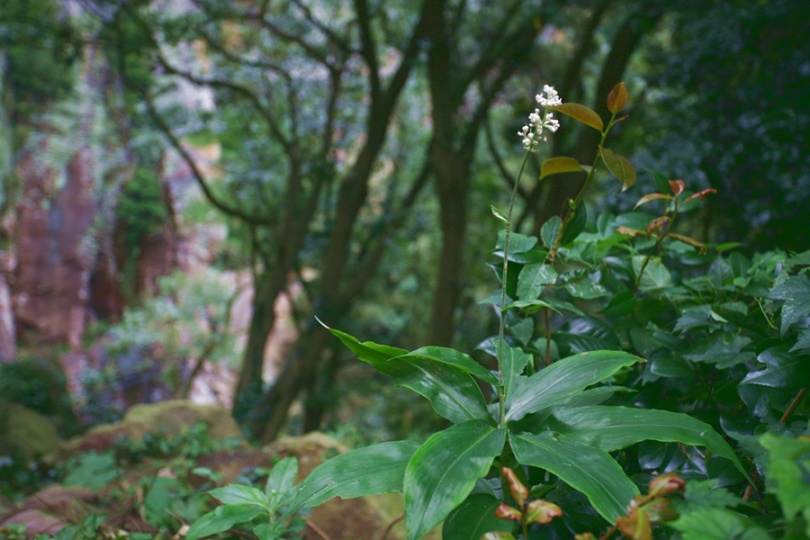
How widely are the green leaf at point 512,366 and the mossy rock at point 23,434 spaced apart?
398cm

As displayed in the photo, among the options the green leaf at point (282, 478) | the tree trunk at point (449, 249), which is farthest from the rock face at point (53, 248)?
the green leaf at point (282, 478)

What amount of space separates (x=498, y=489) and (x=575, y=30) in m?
6.13

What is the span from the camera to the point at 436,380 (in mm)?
967

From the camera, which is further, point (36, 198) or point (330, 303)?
point (36, 198)

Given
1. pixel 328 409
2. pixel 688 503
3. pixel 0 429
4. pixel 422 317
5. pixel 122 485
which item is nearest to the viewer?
pixel 688 503

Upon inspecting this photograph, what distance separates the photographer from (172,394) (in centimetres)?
997

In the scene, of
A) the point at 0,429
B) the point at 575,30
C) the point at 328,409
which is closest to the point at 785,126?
the point at 575,30

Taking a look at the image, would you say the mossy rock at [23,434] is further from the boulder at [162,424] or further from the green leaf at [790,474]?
the green leaf at [790,474]

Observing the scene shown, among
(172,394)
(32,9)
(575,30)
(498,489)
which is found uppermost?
(575,30)

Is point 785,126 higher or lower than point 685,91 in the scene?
lower

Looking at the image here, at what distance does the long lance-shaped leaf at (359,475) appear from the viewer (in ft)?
2.75

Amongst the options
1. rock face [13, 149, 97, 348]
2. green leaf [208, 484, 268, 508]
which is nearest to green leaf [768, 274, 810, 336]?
green leaf [208, 484, 268, 508]

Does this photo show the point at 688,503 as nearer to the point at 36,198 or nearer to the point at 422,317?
the point at 422,317

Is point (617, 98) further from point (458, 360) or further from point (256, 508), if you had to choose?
point (256, 508)
